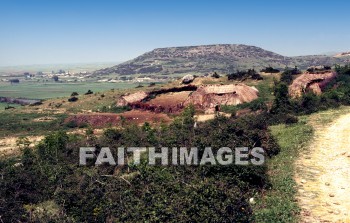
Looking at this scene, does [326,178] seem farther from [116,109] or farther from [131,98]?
[131,98]

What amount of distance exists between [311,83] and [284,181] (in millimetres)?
30915

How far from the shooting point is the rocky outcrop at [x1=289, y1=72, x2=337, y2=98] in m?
38.1

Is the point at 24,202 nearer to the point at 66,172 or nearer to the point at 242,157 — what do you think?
the point at 66,172

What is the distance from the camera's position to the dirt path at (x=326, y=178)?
10.3 meters

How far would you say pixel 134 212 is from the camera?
9992 millimetres

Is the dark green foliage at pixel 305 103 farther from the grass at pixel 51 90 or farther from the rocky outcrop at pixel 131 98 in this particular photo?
the grass at pixel 51 90

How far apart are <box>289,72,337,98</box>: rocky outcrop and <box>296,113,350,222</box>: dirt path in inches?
757

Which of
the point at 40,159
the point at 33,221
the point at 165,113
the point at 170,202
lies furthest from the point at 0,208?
the point at 165,113

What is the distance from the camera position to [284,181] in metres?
12.8

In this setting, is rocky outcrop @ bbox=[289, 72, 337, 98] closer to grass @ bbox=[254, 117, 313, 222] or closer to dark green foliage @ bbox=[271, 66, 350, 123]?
dark green foliage @ bbox=[271, 66, 350, 123]

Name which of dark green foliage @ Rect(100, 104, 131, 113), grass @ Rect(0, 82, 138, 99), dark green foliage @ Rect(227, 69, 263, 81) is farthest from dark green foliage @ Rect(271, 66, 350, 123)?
grass @ Rect(0, 82, 138, 99)

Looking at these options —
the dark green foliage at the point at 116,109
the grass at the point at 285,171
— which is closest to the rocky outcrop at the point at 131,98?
the dark green foliage at the point at 116,109

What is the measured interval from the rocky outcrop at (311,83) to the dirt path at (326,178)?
63.1 feet

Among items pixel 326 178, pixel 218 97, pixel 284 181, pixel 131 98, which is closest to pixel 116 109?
pixel 131 98
